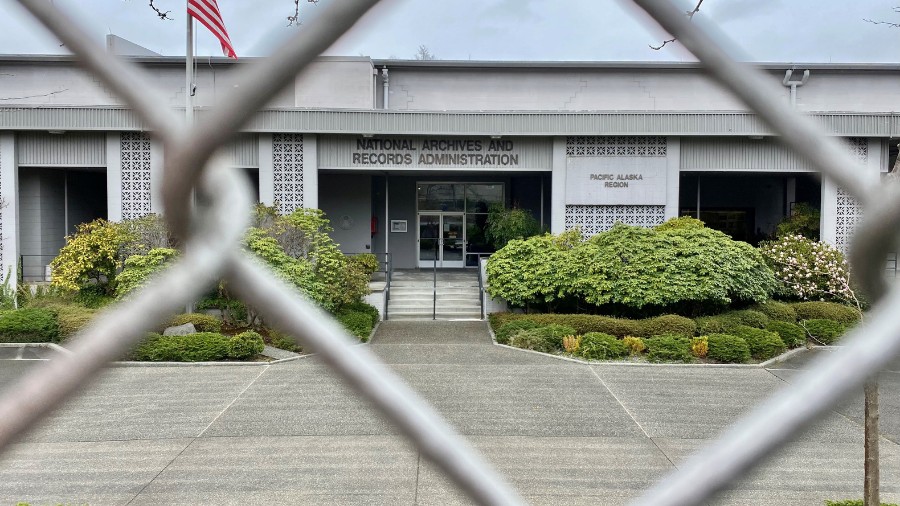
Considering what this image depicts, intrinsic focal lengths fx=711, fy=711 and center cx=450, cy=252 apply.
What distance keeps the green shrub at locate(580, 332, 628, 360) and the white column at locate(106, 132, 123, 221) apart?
→ 13.8 metres

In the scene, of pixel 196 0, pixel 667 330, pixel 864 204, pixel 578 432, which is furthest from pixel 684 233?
pixel 864 204

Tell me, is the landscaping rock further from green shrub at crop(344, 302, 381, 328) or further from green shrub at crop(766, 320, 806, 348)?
green shrub at crop(766, 320, 806, 348)

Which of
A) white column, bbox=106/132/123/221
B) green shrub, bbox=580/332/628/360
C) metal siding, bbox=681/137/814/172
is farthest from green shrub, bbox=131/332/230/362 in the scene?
metal siding, bbox=681/137/814/172

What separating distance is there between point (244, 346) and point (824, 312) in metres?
13.0

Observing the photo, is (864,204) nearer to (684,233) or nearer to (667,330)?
(667,330)

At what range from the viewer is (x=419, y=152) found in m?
21.2

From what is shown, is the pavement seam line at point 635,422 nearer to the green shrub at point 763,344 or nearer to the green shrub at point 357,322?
the green shrub at point 763,344

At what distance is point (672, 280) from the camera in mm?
16375

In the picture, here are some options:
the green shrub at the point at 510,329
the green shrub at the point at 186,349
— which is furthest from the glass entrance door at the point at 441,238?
the green shrub at the point at 186,349

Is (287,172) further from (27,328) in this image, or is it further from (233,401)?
(233,401)

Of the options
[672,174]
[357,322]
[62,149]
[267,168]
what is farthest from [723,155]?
[62,149]

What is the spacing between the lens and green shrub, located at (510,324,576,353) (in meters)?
14.8

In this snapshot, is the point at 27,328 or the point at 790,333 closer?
the point at 27,328

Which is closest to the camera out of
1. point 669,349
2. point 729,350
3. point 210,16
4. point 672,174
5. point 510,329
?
point 210,16
